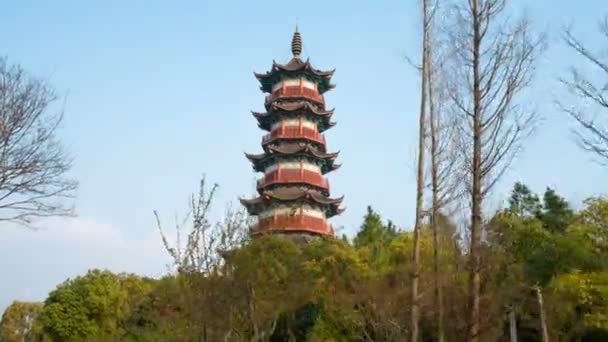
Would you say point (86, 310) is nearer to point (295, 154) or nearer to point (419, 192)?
point (295, 154)

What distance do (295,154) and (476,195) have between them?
25.6 metres

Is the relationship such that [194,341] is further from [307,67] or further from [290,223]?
[307,67]

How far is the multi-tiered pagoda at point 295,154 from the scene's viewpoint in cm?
3114

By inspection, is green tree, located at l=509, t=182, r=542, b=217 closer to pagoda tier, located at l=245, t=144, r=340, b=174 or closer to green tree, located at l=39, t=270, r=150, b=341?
pagoda tier, located at l=245, t=144, r=340, b=174

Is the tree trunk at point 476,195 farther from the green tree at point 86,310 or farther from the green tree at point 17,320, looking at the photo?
the green tree at point 17,320

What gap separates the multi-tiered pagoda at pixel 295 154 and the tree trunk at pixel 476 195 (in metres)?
21.8

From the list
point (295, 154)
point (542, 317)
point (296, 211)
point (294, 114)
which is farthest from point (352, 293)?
point (294, 114)

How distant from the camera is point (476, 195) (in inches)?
291

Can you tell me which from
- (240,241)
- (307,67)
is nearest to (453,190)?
(240,241)

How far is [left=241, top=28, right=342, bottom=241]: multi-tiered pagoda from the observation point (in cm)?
3114

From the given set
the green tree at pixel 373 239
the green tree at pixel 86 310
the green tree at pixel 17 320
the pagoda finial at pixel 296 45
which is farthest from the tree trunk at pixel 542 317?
the green tree at pixel 17 320

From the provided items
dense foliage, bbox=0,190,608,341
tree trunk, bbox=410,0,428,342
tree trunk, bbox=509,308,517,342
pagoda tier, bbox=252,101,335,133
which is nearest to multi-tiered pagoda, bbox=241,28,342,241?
pagoda tier, bbox=252,101,335,133

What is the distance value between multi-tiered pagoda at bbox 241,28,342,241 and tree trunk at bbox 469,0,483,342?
71.5 feet

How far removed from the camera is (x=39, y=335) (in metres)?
27.8
